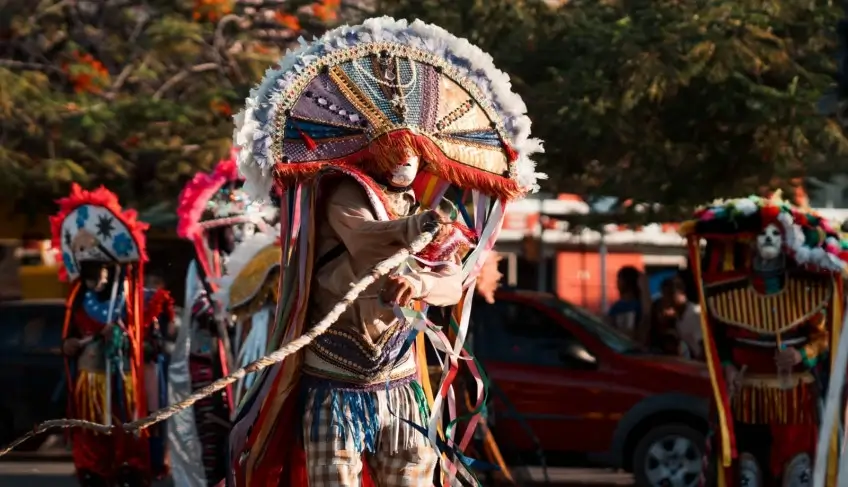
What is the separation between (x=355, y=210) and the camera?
17.3 ft

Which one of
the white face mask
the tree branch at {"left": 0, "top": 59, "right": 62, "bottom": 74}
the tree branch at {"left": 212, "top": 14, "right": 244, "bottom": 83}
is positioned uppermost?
the tree branch at {"left": 212, "top": 14, "right": 244, "bottom": 83}

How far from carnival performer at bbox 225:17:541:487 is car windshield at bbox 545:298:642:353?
644 centimetres

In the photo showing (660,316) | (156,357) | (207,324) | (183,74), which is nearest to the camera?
(207,324)

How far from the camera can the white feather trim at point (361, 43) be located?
5570 millimetres

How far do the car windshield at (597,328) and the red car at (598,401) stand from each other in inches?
1.1

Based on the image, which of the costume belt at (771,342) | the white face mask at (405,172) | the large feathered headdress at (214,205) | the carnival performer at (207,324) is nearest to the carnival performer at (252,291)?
the carnival performer at (207,324)

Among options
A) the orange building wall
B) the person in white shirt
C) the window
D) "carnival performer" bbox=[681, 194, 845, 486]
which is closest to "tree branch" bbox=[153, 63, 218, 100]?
the window

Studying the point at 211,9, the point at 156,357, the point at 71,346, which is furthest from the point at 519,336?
the point at 211,9

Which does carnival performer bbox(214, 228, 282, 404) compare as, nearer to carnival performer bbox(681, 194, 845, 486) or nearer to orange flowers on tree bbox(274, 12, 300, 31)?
carnival performer bbox(681, 194, 845, 486)

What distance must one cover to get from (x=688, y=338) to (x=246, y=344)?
5.03 meters

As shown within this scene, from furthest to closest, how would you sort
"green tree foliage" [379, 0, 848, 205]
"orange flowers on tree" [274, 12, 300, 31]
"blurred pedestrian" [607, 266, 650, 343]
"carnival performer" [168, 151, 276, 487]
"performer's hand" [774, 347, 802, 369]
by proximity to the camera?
"orange flowers on tree" [274, 12, 300, 31], "blurred pedestrian" [607, 266, 650, 343], "green tree foliage" [379, 0, 848, 205], "carnival performer" [168, 151, 276, 487], "performer's hand" [774, 347, 802, 369]

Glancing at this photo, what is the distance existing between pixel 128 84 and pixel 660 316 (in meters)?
5.58

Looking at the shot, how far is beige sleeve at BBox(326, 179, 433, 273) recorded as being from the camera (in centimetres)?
504

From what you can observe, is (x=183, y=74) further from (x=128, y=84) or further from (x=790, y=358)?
(x=790, y=358)
